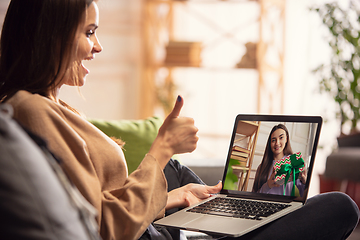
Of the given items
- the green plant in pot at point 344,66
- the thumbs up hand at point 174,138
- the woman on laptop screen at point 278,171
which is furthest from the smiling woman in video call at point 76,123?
the green plant in pot at point 344,66

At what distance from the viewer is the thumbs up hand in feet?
2.73

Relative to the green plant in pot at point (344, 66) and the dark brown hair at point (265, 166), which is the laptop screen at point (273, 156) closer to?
the dark brown hair at point (265, 166)

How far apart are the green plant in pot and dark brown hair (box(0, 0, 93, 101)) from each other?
253cm

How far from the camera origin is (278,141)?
1061 mm

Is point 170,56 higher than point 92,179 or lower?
higher

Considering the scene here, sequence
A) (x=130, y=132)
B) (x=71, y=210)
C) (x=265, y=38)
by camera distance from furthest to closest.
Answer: (x=265, y=38) < (x=130, y=132) < (x=71, y=210)

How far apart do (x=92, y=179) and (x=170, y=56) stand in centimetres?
299

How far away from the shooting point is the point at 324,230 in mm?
907

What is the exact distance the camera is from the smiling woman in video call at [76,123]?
716 mm

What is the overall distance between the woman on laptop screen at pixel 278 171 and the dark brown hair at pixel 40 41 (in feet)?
1.86

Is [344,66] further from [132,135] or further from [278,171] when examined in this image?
[278,171]

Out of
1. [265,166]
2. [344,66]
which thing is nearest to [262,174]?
[265,166]

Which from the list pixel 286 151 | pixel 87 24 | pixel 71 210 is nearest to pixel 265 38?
pixel 286 151

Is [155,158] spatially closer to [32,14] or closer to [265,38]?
[32,14]
